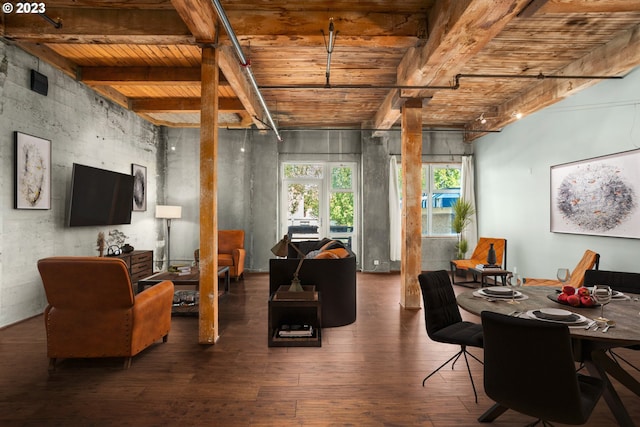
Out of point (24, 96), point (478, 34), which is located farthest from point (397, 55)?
point (24, 96)

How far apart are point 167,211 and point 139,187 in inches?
29.2

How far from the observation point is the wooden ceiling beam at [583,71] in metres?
4.11

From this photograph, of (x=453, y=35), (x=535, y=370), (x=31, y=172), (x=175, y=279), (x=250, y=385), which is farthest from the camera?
(x=175, y=279)

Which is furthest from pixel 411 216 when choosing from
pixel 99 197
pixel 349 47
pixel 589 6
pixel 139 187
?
pixel 139 187

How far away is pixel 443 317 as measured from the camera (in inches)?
119

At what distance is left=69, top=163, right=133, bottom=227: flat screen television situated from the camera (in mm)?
5398

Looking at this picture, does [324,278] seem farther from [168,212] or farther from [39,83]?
[168,212]

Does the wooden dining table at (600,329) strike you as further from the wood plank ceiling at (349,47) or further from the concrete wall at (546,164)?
the concrete wall at (546,164)

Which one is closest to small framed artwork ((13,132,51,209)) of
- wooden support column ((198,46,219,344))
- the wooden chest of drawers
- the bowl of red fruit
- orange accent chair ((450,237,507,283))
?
the wooden chest of drawers

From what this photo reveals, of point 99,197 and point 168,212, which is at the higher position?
point 99,197

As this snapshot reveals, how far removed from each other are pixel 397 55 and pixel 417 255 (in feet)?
9.42

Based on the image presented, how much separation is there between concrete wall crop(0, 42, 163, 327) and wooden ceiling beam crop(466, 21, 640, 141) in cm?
734

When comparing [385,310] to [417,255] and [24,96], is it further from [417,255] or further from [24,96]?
[24,96]

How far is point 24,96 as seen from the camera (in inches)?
182
